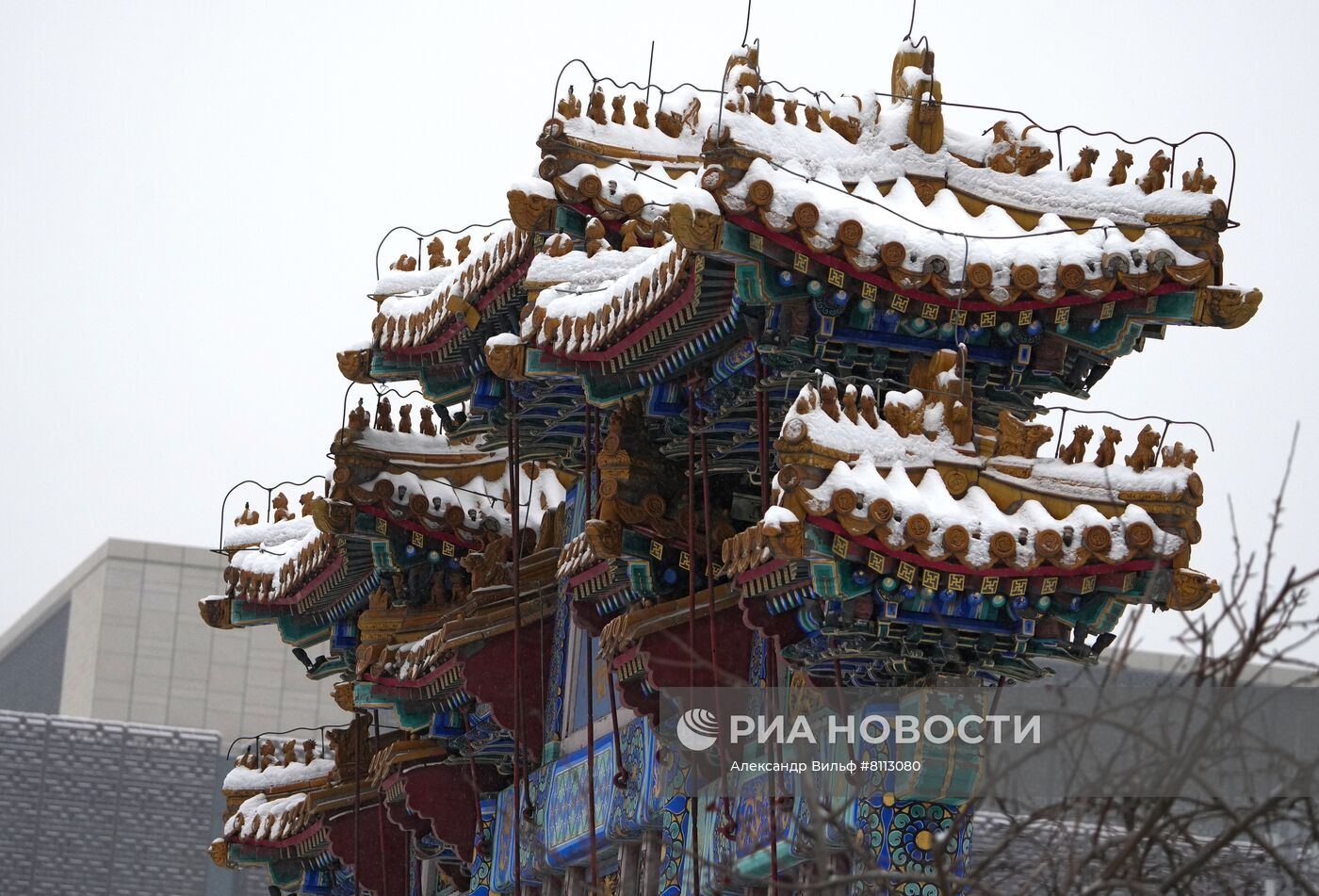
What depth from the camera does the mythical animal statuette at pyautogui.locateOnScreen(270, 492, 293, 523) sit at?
21125 millimetres

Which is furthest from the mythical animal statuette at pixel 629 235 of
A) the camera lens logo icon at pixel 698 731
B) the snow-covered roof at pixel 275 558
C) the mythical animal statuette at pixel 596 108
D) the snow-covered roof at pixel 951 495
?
the snow-covered roof at pixel 275 558

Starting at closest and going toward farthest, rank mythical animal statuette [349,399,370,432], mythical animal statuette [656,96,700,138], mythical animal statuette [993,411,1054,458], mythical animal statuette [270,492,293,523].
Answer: mythical animal statuette [993,411,1054,458] → mythical animal statuette [656,96,700,138] → mythical animal statuette [349,399,370,432] → mythical animal statuette [270,492,293,523]

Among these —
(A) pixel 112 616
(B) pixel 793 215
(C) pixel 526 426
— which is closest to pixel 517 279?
(C) pixel 526 426

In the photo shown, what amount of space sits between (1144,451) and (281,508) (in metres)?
12.2

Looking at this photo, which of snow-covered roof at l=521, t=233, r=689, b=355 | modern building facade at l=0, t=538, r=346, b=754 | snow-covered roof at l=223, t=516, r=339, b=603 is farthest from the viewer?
modern building facade at l=0, t=538, r=346, b=754

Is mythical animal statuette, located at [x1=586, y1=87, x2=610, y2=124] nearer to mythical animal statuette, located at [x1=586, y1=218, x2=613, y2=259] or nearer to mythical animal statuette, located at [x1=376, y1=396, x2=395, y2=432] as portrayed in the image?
mythical animal statuette, located at [x1=586, y1=218, x2=613, y2=259]

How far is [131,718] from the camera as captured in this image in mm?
40781

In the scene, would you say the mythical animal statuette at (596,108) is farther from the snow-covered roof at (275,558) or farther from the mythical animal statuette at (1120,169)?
the snow-covered roof at (275,558)

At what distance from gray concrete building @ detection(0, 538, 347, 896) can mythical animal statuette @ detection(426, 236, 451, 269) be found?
1761 cm

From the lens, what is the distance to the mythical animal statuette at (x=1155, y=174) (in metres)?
11.6

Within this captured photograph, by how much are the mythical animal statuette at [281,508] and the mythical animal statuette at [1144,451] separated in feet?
39.3

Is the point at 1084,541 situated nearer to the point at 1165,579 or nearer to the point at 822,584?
the point at 1165,579

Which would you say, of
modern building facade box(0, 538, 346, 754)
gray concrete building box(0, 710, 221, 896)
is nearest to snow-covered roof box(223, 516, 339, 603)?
gray concrete building box(0, 710, 221, 896)

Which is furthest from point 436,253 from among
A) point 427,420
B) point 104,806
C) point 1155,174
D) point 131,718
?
point 131,718
